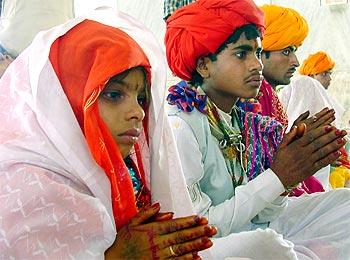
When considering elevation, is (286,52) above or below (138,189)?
below

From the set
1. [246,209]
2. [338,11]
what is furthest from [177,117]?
[338,11]

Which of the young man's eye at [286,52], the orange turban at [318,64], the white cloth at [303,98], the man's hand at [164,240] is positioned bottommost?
the orange turban at [318,64]

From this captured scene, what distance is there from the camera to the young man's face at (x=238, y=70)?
1956 millimetres

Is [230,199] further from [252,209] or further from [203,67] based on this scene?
[203,67]

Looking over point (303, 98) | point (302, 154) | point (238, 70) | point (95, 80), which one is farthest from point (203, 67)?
point (303, 98)

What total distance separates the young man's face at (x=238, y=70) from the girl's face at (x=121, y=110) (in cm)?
68

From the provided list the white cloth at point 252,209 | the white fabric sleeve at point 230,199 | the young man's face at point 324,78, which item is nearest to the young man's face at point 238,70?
the white cloth at point 252,209

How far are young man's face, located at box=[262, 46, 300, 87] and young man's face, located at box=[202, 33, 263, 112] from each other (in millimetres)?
848

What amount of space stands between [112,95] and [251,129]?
0.87 metres

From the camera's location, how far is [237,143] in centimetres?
199

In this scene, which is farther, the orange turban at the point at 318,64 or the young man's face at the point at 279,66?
the orange turban at the point at 318,64

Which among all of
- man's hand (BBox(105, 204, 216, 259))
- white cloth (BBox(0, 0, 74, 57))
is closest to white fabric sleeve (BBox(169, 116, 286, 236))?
man's hand (BBox(105, 204, 216, 259))

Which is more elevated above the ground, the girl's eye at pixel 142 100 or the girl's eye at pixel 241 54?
the girl's eye at pixel 142 100

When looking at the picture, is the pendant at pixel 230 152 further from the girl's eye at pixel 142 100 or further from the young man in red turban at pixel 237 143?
the girl's eye at pixel 142 100
